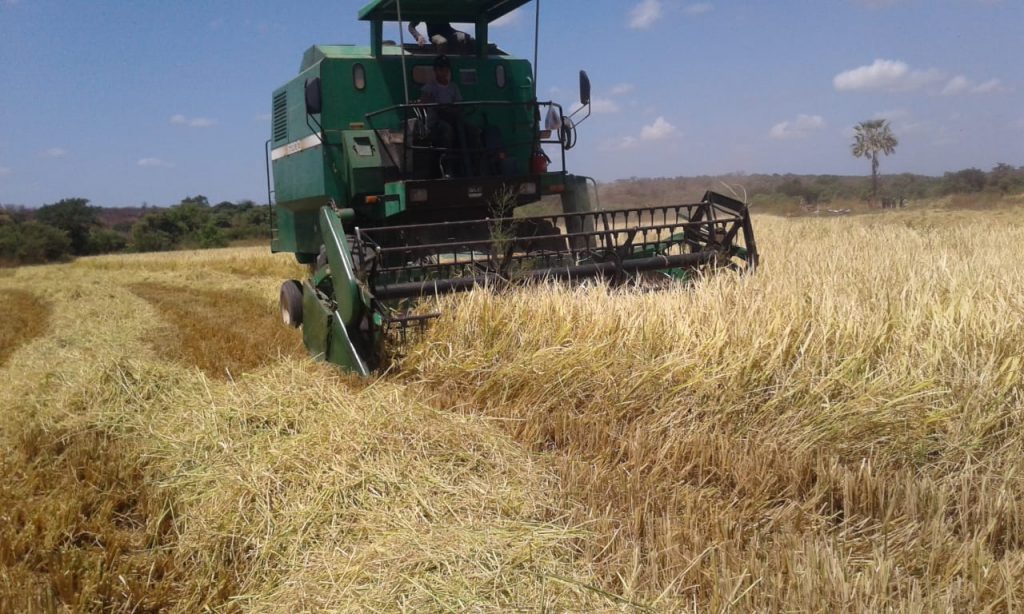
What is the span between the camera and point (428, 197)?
6379 mm

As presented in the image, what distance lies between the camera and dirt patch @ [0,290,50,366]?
776 cm

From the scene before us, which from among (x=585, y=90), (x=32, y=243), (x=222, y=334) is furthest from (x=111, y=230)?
(x=585, y=90)

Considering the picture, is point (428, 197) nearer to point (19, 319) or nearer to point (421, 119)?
point (421, 119)

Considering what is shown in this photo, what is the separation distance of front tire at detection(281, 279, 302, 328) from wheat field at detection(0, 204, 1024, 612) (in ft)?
6.04

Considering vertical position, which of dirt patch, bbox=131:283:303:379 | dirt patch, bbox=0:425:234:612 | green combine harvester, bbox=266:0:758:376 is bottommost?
dirt patch, bbox=0:425:234:612

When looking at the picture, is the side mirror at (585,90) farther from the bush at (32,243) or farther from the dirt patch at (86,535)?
the bush at (32,243)

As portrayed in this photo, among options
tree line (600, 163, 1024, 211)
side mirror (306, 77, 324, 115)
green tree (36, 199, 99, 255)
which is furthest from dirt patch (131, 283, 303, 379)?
green tree (36, 199, 99, 255)

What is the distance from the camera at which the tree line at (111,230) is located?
26.6 metres

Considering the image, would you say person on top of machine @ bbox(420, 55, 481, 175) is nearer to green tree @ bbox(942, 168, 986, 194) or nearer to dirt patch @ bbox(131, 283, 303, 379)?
dirt patch @ bbox(131, 283, 303, 379)

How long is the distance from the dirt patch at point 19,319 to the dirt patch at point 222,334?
3.85ft

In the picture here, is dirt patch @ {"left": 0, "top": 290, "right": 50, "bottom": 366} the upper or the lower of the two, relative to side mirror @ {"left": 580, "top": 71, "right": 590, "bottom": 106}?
lower

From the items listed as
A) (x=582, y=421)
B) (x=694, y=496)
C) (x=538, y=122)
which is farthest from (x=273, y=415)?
(x=538, y=122)

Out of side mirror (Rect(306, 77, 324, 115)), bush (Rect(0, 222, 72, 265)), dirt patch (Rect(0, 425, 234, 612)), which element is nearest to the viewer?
dirt patch (Rect(0, 425, 234, 612))

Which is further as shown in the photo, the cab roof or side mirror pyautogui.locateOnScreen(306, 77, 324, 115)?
the cab roof
